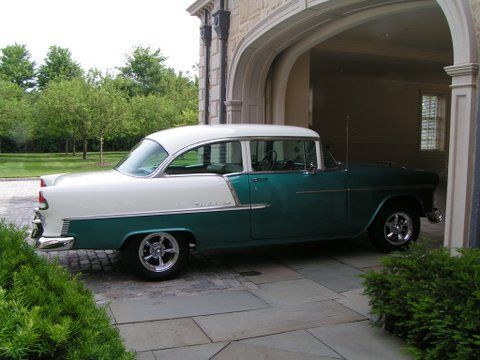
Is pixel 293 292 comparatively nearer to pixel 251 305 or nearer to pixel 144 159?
pixel 251 305

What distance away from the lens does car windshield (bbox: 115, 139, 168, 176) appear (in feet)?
19.7

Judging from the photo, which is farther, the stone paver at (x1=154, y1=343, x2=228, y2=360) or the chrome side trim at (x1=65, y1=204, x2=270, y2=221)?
the chrome side trim at (x1=65, y1=204, x2=270, y2=221)

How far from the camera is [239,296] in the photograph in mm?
5398

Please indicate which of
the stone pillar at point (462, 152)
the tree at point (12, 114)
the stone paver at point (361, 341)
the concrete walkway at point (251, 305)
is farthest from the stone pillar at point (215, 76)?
the tree at point (12, 114)

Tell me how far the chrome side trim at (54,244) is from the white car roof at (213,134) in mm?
1531

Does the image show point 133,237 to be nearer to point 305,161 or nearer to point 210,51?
point 305,161

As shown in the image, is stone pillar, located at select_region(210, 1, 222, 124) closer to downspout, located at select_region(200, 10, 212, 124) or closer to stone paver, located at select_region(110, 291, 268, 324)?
downspout, located at select_region(200, 10, 212, 124)

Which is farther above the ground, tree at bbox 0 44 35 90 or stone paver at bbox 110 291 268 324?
tree at bbox 0 44 35 90

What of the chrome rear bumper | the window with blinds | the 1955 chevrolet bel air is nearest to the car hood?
the 1955 chevrolet bel air

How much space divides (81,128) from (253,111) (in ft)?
70.3

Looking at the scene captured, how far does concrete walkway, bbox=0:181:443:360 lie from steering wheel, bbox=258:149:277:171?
1289mm

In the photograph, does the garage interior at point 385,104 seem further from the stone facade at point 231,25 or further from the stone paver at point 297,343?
the stone paver at point 297,343

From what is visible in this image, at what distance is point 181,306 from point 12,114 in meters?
29.5

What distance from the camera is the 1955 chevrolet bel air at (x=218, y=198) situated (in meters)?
5.54
